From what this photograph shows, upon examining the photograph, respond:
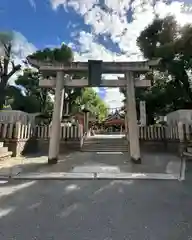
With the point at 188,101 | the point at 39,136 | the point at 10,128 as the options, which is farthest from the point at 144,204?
the point at 188,101

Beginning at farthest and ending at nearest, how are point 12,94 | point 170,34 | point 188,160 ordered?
point 12,94, point 170,34, point 188,160

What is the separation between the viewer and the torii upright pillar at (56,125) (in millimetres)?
6812

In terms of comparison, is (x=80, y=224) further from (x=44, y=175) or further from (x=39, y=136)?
(x=39, y=136)

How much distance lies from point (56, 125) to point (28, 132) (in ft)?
11.0

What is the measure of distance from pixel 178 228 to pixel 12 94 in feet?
53.7

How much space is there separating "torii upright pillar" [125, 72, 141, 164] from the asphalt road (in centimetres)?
255

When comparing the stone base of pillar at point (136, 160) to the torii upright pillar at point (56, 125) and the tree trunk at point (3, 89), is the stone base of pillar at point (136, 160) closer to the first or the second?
the torii upright pillar at point (56, 125)

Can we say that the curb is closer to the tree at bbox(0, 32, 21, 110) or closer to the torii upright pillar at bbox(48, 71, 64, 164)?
the torii upright pillar at bbox(48, 71, 64, 164)

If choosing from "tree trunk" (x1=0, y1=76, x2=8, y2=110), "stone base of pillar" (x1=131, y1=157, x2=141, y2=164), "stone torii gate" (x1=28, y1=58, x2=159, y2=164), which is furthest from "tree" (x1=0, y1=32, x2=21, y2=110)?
"stone base of pillar" (x1=131, y1=157, x2=141, y2=164)

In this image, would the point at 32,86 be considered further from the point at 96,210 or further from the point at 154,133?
the point at 96,210

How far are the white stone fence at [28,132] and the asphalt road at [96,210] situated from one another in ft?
14.2

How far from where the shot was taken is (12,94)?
16234 mm

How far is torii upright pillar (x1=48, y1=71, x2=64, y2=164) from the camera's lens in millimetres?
6812

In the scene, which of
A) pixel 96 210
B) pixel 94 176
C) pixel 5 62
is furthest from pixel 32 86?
pixel 96 210
